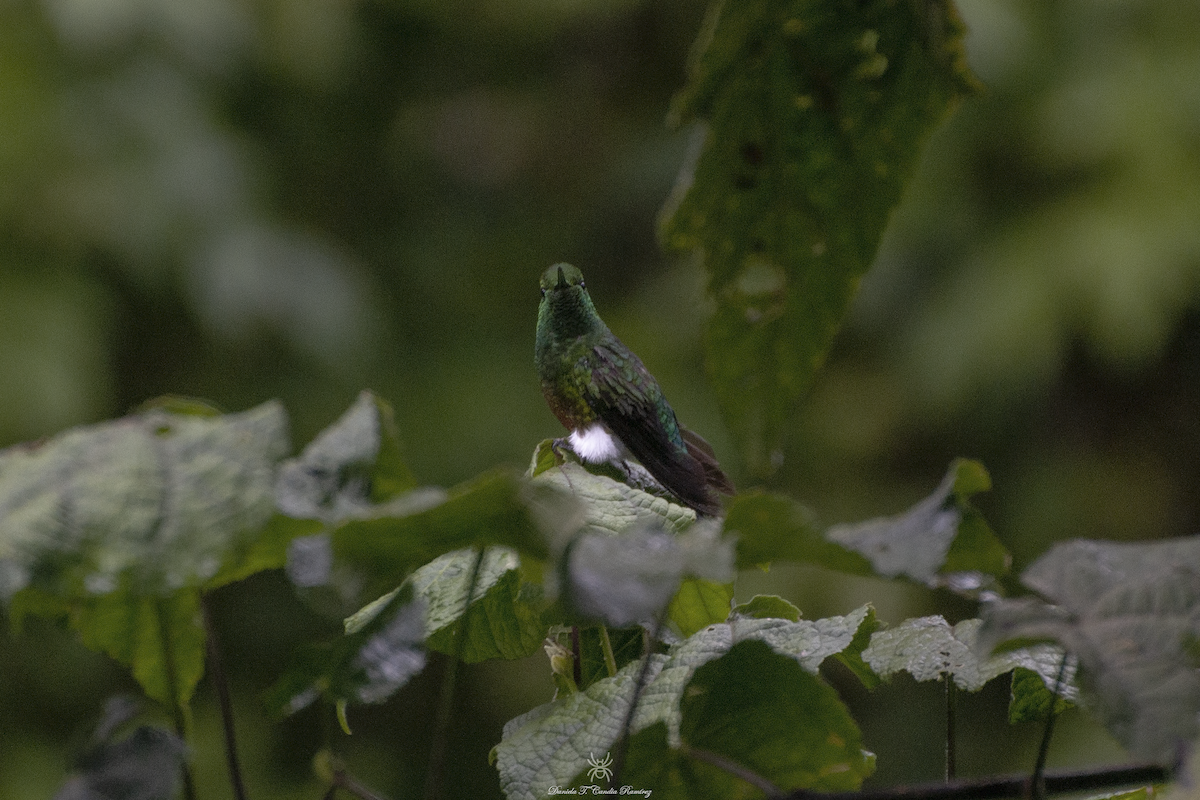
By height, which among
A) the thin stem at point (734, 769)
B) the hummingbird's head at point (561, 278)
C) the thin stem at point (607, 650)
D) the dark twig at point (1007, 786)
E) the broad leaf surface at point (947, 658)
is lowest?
the dark twig at point (1007, 786)

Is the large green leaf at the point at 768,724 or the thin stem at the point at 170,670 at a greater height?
the thin stem at the point at 170,670

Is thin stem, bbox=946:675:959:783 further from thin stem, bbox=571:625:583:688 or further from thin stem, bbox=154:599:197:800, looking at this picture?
thin stem, bbox=154:599:197:800

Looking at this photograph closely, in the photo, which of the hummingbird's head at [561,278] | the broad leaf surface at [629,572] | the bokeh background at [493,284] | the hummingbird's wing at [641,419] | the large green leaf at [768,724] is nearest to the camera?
the broad leaf surface at [629,572]

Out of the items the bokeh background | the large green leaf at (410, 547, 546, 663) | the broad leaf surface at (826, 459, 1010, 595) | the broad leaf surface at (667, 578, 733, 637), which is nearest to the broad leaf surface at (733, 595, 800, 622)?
the broad leaf surface at (667, 578, 733, 637)

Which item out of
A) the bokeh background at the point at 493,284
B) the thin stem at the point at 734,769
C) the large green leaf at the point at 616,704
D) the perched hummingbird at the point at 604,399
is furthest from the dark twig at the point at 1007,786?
the bokeh background at the point at 493,284

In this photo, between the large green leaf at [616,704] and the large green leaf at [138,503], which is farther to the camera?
the large green leaf at [616,704]

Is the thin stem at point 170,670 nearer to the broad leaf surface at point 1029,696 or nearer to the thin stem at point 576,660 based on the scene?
the thin stem at point 576,660
